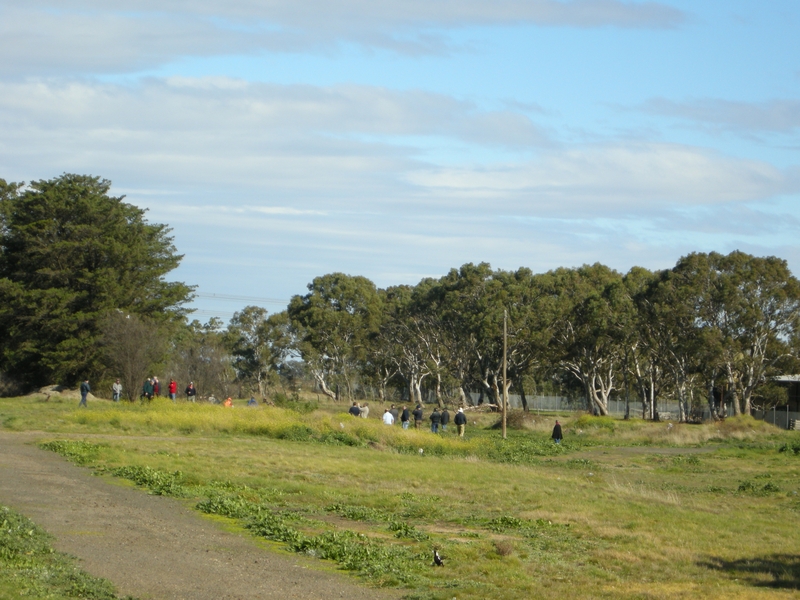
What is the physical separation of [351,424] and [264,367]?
5478 cm

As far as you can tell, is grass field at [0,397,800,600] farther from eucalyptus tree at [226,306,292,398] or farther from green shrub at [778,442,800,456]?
eucalyptus tree at [226,306,292,398]

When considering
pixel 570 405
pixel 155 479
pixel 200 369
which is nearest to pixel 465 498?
pixel 155 479

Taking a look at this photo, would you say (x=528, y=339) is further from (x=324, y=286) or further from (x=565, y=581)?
(x=565, y=581)

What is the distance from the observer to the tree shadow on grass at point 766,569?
1188 centimetres

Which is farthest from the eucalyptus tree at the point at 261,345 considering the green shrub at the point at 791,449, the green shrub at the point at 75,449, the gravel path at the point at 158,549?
the gravel path at the point at 158,549

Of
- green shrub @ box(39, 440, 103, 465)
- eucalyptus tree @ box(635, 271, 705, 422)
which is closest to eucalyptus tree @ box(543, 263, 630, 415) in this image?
eucalyptus tree @ box(635, 271, 705, 422)

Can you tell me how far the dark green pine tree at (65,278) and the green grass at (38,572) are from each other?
43018 mm

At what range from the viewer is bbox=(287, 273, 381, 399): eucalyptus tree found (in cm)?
9012

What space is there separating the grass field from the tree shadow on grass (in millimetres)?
43

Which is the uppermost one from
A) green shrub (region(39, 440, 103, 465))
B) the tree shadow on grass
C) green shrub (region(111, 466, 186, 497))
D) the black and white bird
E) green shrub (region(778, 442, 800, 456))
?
green shrub (region(39, 440, 103, 465))

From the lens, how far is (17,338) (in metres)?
54.1

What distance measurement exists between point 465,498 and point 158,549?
9663mm

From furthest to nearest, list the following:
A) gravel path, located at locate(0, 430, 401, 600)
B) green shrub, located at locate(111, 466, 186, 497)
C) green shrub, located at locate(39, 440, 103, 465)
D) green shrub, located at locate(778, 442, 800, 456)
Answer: green shrub, located at locate(778, 442, 800, 456)
green shrub, located at locate(39, 440, 103, 465)
green shrub, located at locate(111, 466, 186, 497)
gravel path, located at locate(0, 430, 401, 600)

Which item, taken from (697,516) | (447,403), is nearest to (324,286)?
(447,403)
